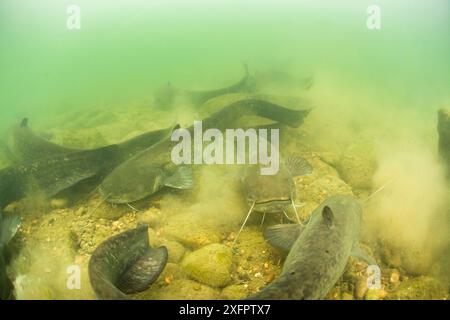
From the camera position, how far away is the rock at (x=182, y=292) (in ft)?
8.68

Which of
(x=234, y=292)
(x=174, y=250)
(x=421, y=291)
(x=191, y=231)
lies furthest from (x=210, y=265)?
(x=421, y=291)

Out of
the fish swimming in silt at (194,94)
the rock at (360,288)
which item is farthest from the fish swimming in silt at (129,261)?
the fish swimming in silt at (194,94)

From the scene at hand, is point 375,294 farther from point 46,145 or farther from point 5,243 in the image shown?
point 46,145

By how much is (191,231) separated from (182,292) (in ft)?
2.77

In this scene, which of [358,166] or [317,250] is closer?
[317,250]

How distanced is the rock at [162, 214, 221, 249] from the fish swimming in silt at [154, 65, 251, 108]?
15.4ft

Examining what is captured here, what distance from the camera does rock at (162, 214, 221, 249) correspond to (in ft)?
11.0

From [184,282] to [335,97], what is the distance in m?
7.73

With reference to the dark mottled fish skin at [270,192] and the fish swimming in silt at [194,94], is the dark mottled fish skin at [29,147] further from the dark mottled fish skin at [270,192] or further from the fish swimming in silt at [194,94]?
the fish swimming in silt at [194,94]

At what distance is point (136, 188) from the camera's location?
3.94m

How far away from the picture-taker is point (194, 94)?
26.1ft

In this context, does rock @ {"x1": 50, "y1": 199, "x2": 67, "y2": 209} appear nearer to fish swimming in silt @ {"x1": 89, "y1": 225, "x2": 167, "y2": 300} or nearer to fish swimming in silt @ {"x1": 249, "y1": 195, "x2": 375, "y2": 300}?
fish swimming in silt @ {"x1": 89, "y1": 225, "x2": 167, "y2": 300}
